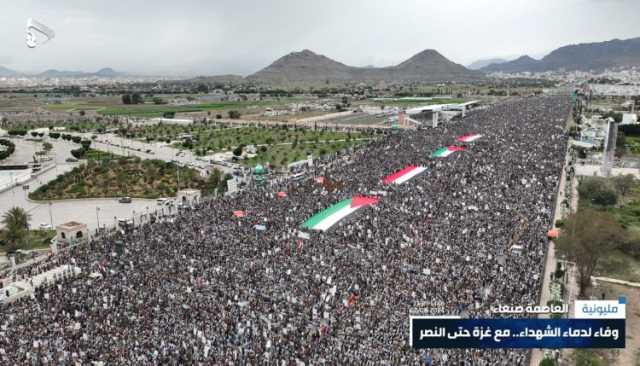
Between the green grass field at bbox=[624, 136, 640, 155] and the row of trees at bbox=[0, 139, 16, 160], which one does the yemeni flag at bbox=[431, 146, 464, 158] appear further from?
the row of trees at bbox=[0, 139, 16, 160]

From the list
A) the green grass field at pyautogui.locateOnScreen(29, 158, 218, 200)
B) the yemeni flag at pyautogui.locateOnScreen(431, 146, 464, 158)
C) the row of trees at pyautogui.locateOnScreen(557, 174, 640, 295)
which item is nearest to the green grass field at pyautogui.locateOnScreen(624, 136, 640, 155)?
the yemeni flag at pyautogui.locateOnScreen(431, 146, 464, 158)

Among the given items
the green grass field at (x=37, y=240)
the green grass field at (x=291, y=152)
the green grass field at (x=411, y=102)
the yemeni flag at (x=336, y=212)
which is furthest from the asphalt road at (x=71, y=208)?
the green grass field at (x=411, y=102)

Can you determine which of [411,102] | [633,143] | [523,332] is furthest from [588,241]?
[411,102]

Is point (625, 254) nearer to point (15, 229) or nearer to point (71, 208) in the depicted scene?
point (15, 229)

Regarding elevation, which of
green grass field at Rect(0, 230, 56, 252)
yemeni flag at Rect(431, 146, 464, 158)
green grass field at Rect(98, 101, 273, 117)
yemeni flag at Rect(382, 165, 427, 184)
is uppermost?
green grass field at Rect(98, 101, 273, 117)

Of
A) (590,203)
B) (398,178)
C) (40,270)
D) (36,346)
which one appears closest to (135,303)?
(36,346)

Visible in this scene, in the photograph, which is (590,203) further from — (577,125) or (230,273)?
(577,125)
